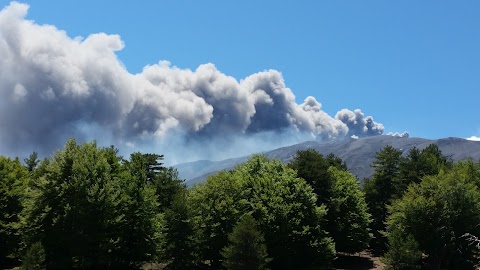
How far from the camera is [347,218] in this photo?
246ft

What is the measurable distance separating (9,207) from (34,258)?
847 inches

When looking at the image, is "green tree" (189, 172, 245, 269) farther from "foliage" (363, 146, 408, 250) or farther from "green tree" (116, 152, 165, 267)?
"foliage" (363, 146, 408, 250)

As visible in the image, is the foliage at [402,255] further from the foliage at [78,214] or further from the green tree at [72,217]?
the green tree at [72,217]

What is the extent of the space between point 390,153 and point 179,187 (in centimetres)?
4631

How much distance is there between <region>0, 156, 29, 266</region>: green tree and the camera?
2334 inches

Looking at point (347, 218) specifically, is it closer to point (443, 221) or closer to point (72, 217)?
point (443, 221)

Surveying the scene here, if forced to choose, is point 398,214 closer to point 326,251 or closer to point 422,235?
point 422,235

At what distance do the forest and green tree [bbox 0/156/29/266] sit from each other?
167 mm

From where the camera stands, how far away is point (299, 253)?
196 ft

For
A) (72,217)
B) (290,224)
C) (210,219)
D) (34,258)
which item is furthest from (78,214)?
(290,224)

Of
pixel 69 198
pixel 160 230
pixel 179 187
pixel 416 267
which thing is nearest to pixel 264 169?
pixel 179 187

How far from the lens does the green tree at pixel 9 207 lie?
59281 mm

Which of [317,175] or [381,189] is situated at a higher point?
[317,175]

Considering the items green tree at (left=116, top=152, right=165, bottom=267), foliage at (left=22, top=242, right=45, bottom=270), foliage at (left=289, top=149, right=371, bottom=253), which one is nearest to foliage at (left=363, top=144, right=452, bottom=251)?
foliage at (left=289, top=149, right=371, bottom=253)
